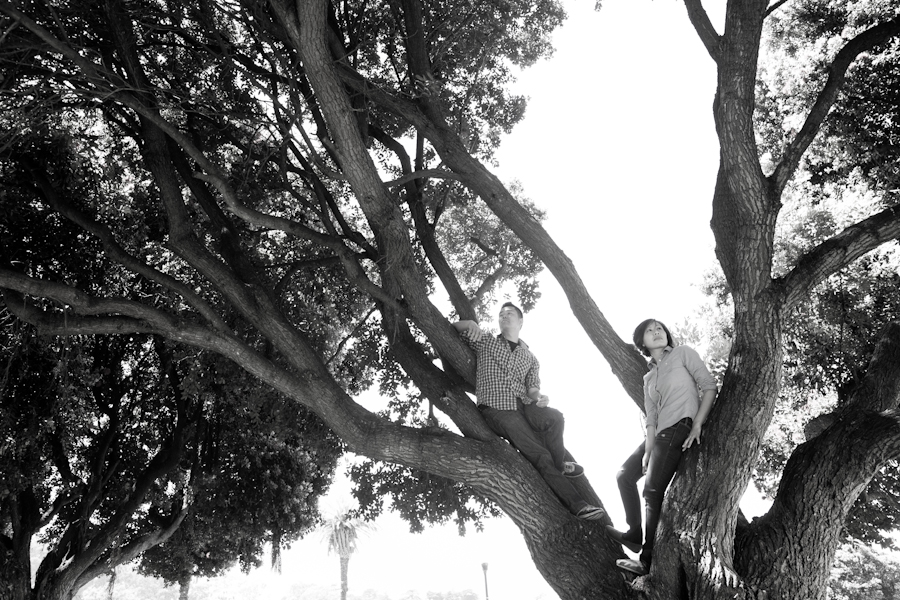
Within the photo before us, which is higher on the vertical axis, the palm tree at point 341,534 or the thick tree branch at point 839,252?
the palm tree at point 341,534

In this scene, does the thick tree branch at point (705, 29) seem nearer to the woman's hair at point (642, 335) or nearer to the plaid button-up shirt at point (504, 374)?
the woman's hair at point (642, 335)

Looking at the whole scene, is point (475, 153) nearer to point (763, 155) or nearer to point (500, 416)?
point (763, 155)

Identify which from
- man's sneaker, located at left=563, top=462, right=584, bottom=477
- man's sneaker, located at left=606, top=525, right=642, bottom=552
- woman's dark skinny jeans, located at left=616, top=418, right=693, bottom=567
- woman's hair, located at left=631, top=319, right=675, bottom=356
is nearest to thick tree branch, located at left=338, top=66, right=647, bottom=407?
woman's hair, located at left=631, top=319, right=675, bottom=356

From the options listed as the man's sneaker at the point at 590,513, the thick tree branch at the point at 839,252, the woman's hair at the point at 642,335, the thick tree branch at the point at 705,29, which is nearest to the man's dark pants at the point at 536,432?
the man's sneaker at the point at 590,513

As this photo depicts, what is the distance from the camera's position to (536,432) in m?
5.93

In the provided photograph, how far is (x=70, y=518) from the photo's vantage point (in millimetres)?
13234

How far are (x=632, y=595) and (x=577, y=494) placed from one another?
93 cm

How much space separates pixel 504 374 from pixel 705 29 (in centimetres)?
378

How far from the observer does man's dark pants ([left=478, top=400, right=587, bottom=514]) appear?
18.5 feet

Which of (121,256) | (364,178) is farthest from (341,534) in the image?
(364,178)

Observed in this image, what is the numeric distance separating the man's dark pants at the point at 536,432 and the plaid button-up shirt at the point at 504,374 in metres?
0.09

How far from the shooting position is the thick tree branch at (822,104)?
5629 mm

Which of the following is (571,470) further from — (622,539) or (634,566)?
(634,566)

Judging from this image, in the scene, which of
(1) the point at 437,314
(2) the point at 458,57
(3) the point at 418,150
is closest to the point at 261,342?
(3) the point at 418,150
